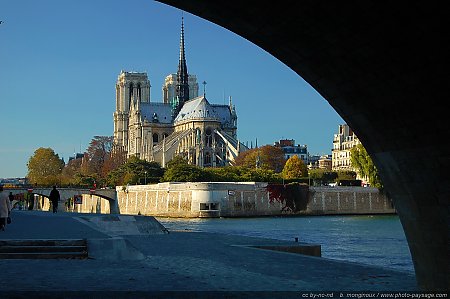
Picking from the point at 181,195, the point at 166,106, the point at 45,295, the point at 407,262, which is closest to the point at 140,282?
the point at 45,295

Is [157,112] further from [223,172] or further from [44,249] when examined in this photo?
[44,249]

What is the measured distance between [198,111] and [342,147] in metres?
33.9

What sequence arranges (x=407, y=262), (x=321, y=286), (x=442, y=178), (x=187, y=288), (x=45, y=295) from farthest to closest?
1. (x=407, y=262)
2. (x=321, y=286)
3. (x=187, y=288)
4. (x=45, y=295)
5. (x=442, y=178)

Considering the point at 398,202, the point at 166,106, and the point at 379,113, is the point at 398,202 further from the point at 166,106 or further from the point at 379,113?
the point at 166,106

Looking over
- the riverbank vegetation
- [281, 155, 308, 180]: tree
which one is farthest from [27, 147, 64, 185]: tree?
[281, 155, 308, 180]: tree

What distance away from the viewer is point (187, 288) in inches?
504

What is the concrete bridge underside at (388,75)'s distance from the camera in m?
8.81

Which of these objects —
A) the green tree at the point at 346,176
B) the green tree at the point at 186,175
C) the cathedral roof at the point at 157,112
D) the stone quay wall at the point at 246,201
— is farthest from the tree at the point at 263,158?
the stone quay wall at the point at 246,201

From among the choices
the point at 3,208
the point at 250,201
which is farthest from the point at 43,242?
the point at 250,201

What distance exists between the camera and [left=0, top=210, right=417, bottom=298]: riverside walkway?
40.0 ft

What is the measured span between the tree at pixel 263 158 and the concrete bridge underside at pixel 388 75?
417 feet

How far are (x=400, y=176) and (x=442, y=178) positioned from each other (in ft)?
3.41

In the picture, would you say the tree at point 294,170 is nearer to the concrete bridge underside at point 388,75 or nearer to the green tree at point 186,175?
the green tree at point 186,175

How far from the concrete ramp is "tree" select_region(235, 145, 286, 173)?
4231 inches
